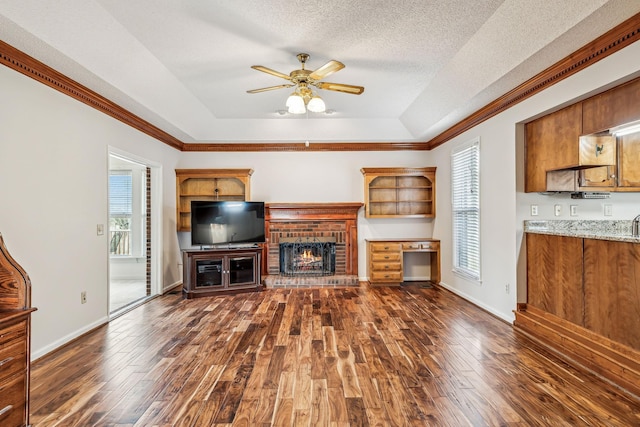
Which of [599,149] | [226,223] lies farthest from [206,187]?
[599,149]

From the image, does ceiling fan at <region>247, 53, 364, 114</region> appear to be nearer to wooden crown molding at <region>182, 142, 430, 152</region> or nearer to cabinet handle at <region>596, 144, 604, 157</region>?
cabinet handle at <region>596, 144, 604, 157</region>

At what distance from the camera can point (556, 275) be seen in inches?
127

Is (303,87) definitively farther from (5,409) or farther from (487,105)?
(5,409)

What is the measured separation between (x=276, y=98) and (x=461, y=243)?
3.62 m

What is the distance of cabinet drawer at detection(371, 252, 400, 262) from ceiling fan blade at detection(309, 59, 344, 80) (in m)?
3.48

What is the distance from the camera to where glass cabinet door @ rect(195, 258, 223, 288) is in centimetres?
518

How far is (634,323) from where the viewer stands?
2.43 m

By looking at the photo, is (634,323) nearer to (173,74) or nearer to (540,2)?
(540,2)

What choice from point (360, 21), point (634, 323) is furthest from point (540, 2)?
point (634, 323)

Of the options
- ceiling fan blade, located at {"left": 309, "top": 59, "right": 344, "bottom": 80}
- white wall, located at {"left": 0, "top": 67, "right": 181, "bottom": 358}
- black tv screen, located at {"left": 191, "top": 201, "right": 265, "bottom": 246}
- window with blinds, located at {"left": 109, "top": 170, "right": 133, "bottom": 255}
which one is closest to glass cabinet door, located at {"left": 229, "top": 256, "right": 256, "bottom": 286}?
black tv screen, located at {"left": 191, "top": 201, "right": 265, "bottom": 246}

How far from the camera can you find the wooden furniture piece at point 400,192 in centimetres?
615

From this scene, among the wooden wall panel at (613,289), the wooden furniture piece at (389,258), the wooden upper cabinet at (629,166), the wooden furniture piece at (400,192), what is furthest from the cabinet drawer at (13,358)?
the wooden upper cabinet at (629,166)

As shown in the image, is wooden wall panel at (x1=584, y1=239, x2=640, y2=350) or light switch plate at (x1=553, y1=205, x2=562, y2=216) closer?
wooden wall panel at (x1=584, y1=239, x2=640, y2=350)

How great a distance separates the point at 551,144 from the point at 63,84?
15.9 feet
